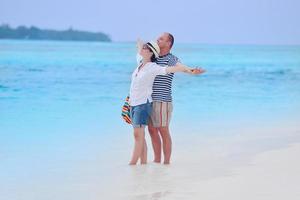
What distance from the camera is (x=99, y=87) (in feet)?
56.4

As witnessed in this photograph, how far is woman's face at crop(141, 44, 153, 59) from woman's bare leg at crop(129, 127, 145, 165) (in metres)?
0.52

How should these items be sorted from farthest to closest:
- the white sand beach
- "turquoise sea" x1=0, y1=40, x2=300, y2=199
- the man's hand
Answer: "turquoise sea" x1=0, y1=40, x2=300, y2=199 < the man's hand < the white sand beach

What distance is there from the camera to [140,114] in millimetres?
6207

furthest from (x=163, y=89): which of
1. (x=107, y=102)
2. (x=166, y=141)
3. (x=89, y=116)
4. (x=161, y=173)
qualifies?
(x=107, y=102)

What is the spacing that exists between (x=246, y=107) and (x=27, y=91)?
15.5ft

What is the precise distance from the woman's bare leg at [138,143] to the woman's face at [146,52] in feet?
1.72

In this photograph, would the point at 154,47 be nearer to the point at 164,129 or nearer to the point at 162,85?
the point at 162,85

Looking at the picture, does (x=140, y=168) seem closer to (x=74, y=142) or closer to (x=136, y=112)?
(x=136, y=112)

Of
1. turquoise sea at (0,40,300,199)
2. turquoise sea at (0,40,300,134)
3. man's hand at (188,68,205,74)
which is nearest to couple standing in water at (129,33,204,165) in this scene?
man's hand at (188,68,205,74)

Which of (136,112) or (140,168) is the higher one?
(136,112)

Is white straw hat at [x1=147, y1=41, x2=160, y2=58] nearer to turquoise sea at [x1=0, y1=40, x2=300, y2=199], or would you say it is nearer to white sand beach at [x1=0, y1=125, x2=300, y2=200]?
white sand beach at [x1=0, y1=125, x2=300, y2=200]

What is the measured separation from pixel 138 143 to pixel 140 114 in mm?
291

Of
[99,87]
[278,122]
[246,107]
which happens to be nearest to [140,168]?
[278,122]

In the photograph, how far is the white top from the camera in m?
6.12
